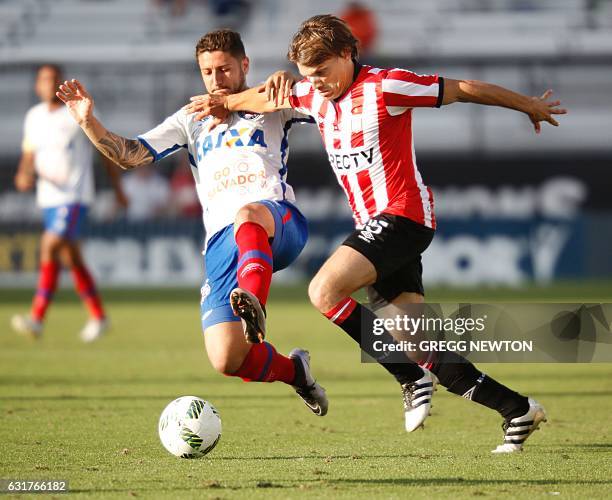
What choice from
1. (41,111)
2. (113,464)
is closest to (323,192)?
(41,111)

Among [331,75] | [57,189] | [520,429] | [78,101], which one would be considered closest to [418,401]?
[520,429]

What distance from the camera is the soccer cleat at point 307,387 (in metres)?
5.78

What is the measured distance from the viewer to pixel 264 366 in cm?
562

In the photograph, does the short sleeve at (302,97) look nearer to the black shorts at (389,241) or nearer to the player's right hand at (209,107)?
the player's right hand at (209,107)

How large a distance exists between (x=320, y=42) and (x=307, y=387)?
6.05 feet

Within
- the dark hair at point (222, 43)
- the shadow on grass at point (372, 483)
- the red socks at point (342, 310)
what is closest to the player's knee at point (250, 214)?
the red socks at point (342, 310)

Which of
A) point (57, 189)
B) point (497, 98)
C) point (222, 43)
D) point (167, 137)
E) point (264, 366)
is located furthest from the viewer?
point (57, 189)

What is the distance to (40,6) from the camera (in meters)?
25.1

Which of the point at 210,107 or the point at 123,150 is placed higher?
the point at 210,107

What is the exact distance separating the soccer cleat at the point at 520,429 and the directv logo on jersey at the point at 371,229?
3.63 feet

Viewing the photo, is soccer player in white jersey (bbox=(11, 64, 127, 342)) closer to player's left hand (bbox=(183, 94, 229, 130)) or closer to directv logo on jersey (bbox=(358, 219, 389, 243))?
player's left hand (bbox=(183, 94, 229, 130))

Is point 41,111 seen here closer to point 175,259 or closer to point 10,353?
point 10,353

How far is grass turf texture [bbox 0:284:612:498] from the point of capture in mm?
4355

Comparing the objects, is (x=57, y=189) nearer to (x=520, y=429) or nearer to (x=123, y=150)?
(x=123, y=150)
